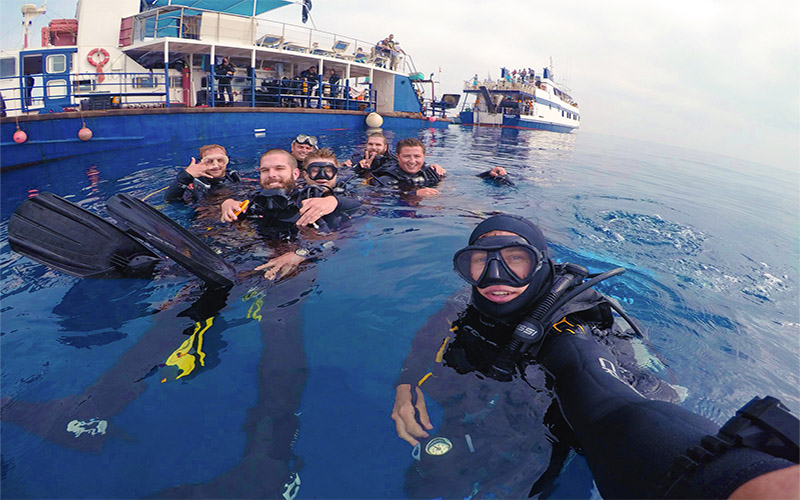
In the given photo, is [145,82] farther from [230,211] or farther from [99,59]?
[230,211]

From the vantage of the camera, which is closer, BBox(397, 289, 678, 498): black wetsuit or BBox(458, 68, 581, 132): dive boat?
BBox(397, 289, 678, 498): black wetsuit

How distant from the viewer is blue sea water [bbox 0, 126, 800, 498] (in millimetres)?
1900

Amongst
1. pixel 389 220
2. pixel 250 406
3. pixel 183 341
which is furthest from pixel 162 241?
pixel 389 220

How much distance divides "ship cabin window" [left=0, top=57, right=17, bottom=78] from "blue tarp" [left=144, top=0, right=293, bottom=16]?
541cm

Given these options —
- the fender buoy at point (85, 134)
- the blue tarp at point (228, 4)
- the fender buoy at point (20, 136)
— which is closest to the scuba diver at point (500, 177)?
the fender buoy at point (85, 134)

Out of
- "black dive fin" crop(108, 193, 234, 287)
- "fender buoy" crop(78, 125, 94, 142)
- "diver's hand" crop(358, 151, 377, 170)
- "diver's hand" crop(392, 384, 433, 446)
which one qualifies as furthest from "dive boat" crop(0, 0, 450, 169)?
"diver's hand" crop(392, 384, 433, 446)

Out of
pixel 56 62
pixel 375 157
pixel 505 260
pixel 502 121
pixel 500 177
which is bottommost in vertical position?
pixel 505 260

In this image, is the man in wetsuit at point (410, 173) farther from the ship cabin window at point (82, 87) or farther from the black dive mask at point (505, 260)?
the ship cabin window at point (82, 87)

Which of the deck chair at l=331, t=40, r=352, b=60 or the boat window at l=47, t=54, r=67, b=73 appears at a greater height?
the deck chair at l=331, t=40, r=352, b=60

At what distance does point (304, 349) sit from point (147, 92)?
54.2 ft

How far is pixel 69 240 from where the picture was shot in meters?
3.10

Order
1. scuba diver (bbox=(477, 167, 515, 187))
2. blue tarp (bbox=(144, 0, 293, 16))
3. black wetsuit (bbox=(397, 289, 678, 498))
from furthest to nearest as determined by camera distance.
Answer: blue tarp (bbox=(144, 0, 293, 16)) → scuba diver (bbox=(477, 167, 515, 187)) → black wetsuit (bbox=(397, 289, 678, 498))

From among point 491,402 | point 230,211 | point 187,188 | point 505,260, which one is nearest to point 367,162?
point 187,188

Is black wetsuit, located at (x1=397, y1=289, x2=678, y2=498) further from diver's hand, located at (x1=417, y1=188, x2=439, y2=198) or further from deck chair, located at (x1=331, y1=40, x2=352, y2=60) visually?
deck chair, located at (x1=331, y1=40, x2=352, y2=60)
